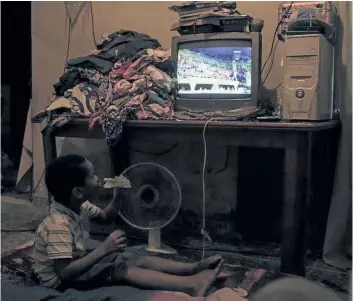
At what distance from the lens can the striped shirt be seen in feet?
6.34

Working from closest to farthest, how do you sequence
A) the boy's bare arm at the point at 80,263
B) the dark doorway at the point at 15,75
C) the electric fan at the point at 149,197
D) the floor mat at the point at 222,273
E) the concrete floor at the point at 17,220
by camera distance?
the boy's bare arm at the point at 80,263 < the floor mat at the point at 222,273 < the electric fan at the point at 149,197 < the concrete floor at the point at 17,220 < the dark doorway at the point at 15,75

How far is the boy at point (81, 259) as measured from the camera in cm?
→ 194

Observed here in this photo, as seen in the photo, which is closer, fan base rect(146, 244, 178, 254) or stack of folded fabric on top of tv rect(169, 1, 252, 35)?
stack of folded fabric on top of tv rect(169, 1, 252, 35)

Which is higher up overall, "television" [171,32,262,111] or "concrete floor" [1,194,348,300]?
"television" [171,32,262,111]

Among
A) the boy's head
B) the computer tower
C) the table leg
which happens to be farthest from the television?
the boy's head

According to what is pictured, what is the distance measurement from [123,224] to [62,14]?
53.0 inches

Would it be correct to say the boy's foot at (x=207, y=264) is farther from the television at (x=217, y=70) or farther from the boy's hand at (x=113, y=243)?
the television at (x=217, y=70)

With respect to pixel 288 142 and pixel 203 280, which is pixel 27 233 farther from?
pixel 288 142

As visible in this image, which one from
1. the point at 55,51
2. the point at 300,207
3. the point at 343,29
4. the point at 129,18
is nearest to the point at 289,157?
the point at 300,207

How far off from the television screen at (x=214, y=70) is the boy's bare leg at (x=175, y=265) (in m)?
0.74

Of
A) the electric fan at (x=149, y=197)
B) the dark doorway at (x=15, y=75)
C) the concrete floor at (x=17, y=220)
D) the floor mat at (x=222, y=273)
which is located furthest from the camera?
the dark doorway at (x=15, y=75)

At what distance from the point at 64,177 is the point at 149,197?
46cm

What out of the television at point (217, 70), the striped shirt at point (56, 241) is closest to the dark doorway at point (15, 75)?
the television at point (217, 70)

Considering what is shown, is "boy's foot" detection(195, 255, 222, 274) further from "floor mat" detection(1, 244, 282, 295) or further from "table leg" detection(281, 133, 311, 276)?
"table leg" detection(281, 133, 311, 276)
